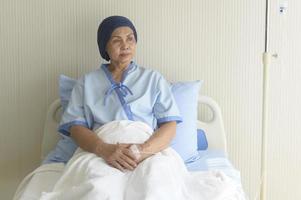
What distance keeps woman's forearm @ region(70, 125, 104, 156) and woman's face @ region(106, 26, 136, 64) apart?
366 millimetres

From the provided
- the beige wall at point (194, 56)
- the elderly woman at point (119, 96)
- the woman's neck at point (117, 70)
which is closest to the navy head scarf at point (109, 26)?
the elderly woman at point (119, 96)

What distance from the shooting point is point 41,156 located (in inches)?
98.4

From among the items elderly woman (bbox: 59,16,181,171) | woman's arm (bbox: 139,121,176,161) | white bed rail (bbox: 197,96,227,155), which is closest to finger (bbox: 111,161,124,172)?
woman's arm (bbox: 139,121,176,161)

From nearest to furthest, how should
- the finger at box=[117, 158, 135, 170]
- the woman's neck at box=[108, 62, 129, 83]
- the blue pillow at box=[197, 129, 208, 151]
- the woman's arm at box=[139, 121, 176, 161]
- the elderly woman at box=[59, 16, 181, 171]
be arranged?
the finger at box=[117, 158, 135, 170]
the woman's arm at box=[139, 121, 176, 161]
the elderly woman at box=[59, 16, 181, 171]
the woman's neck at box=[108, 62, 129, 83]
the blue pillow at box=[197, 129, 208, 151]

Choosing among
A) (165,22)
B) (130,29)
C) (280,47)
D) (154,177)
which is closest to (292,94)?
(280,47)

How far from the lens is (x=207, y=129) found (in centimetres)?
239

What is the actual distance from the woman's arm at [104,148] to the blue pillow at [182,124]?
0.14 meters

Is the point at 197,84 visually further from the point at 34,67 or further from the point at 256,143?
the point at 34,67

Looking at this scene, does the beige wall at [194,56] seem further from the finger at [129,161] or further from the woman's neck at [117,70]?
the finger at [129,161]

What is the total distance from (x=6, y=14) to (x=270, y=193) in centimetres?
166

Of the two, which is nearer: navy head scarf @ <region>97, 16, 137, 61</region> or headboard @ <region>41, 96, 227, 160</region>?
navy head scarf @ <region>97, 16, 137, 61</region>

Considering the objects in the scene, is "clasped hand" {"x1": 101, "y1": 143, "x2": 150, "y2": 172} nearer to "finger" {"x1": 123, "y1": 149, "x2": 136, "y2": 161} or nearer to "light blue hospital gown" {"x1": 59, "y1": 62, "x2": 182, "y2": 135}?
"finger" {"x1": 123, "y1": 149, "x2": 136, "y2": 161}

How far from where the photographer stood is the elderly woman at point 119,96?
83.3 inches

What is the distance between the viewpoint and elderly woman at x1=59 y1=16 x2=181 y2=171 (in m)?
2.12
